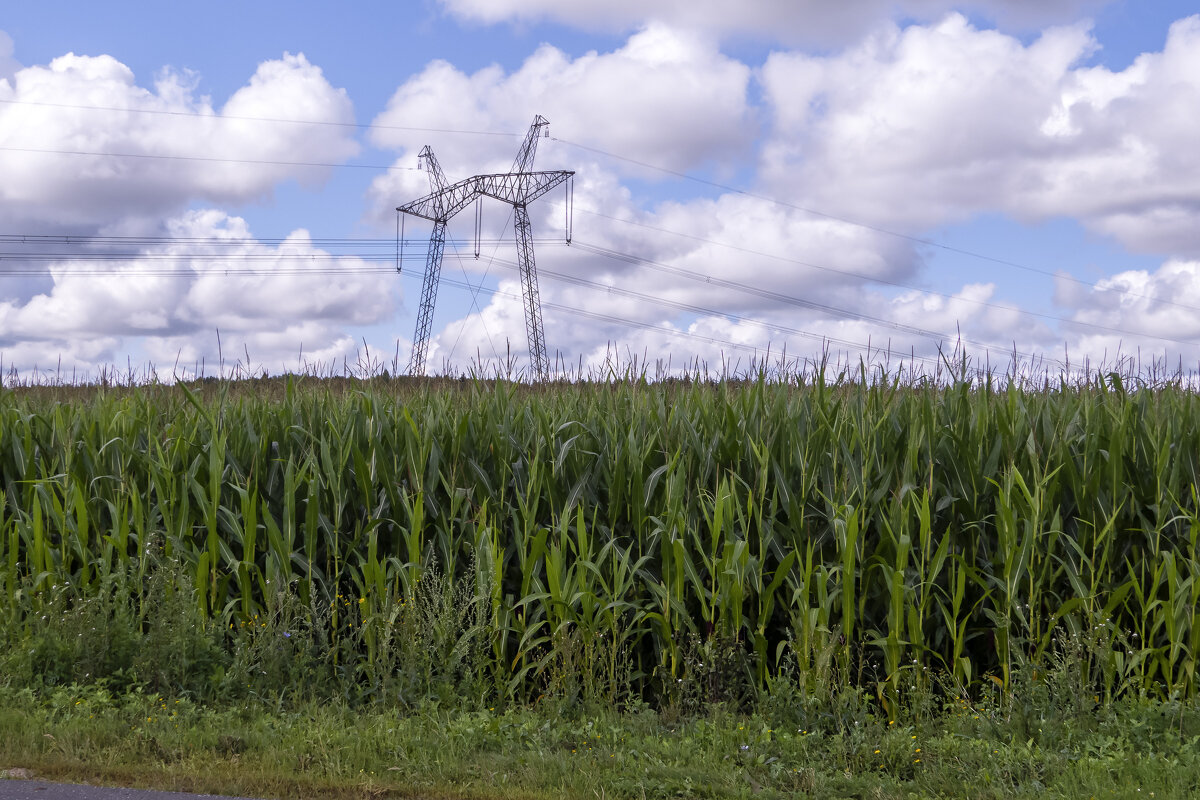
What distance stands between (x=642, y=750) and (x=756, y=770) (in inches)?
25.1

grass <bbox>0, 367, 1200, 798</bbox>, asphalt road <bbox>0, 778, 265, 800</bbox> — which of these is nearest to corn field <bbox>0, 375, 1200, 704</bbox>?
grass <bbox>0, 367, 1200, 798</bbox>

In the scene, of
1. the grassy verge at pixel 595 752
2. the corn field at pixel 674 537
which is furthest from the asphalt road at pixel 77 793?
the corn field at pixel 674 537

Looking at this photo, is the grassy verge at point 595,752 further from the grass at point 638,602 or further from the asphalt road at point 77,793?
the asphalt road at point 77,793

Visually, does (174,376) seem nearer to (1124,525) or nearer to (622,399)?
(622,399)

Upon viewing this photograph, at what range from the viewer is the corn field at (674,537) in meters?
5.98

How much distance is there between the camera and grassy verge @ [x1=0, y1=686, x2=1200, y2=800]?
4.68 metres

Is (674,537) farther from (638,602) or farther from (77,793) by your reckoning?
(77,793)

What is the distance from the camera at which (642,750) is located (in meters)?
5.03

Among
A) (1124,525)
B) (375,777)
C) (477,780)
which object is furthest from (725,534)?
(1124,525)

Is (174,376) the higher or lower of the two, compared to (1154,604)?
higher

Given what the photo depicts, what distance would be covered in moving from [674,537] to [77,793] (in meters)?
3.70

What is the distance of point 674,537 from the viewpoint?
6047 millimetres

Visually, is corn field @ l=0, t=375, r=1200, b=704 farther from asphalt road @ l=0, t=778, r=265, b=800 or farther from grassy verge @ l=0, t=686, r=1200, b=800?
asphalt road @ l=0, t=778, r=265, b=800

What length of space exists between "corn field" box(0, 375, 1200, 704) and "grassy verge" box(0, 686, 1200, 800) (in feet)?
1.46
